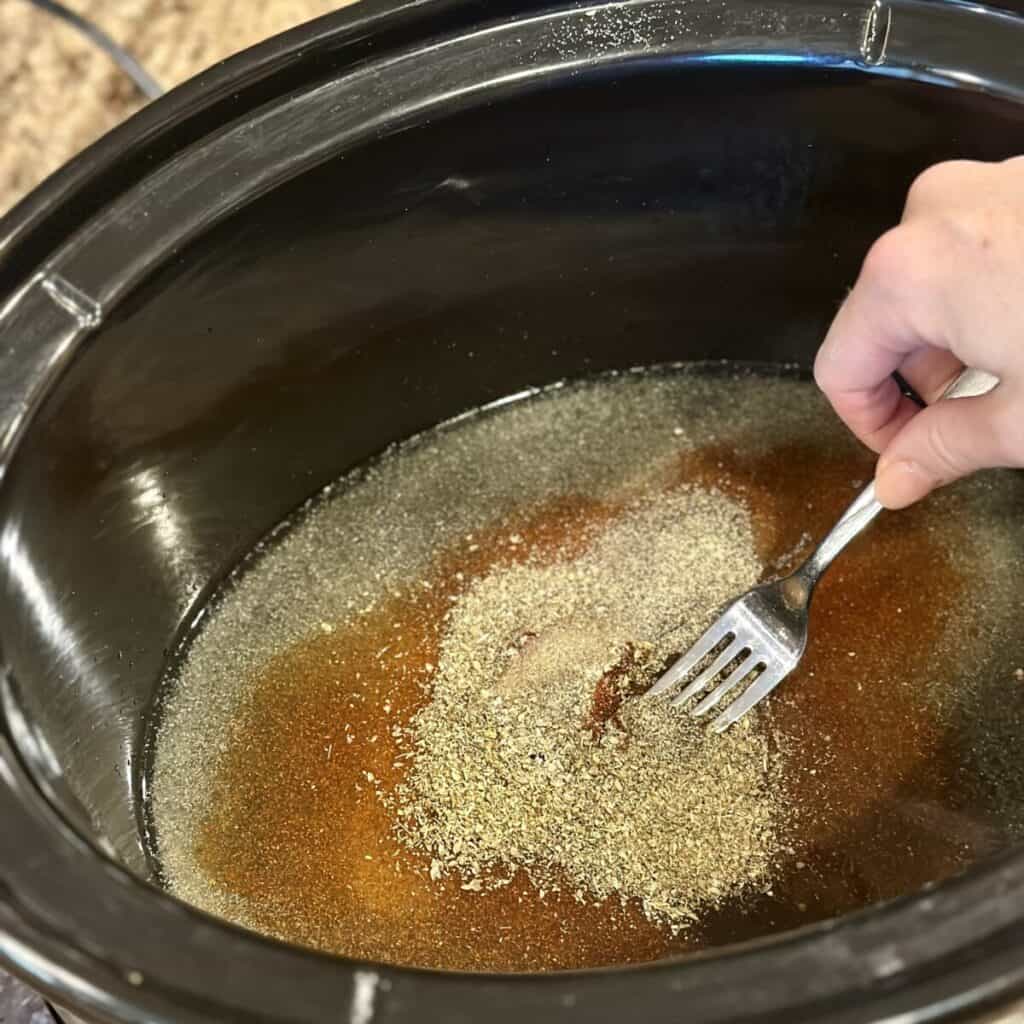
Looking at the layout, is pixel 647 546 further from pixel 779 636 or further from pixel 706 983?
pixel 706 983

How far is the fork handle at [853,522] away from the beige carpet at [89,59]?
2.74ft

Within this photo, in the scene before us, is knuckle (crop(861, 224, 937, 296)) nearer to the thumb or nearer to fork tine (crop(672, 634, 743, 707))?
Result: the thumb

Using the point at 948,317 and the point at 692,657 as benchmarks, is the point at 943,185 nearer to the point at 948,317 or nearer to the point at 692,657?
the point at 948,317

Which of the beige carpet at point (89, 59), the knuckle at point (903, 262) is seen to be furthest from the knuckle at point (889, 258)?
the beige carpet at point (89, 59)

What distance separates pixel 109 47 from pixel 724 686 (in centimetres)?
102

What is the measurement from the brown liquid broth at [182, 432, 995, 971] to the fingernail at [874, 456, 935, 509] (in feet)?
0.52

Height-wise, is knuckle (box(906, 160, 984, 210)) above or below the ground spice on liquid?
above

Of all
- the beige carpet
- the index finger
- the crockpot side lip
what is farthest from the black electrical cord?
the index finger

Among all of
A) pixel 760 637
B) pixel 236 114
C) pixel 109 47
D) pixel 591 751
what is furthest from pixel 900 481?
pixel 109 47

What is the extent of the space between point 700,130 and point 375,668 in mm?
471

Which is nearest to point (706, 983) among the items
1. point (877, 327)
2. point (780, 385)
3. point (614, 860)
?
point (614, 860)

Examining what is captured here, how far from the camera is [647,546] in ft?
3.13

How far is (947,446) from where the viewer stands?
71cm

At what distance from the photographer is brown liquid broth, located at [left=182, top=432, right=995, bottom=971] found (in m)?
0.77
